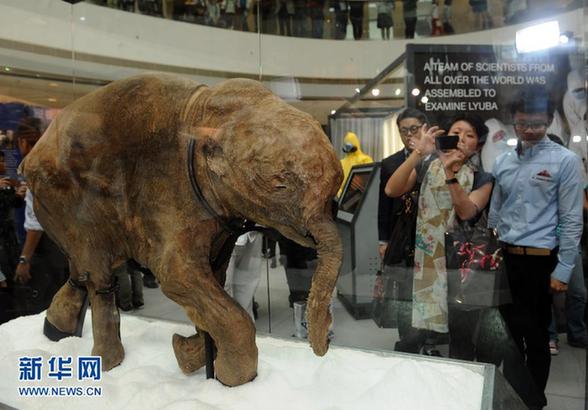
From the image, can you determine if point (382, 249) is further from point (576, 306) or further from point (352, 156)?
point (576, 306)

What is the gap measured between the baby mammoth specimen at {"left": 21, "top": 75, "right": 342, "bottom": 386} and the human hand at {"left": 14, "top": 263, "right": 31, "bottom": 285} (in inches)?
22.3

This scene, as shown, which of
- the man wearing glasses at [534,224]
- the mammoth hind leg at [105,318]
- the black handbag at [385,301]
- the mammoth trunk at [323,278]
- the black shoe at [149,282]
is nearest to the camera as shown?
the mammoth trunk at [323,278]

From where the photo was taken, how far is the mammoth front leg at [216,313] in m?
1.14

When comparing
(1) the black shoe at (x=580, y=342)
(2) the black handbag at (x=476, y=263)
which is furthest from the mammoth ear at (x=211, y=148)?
(1) the black shoe at (x=580, y=342)

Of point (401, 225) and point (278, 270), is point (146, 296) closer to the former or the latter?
point (278, 270)

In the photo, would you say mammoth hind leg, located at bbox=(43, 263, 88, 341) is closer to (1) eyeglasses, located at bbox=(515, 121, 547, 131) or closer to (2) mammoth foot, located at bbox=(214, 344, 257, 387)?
(2) mammoth foot, located at bbox=(214, 344, 257, 387)

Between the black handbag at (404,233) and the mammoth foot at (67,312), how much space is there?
1.15 m

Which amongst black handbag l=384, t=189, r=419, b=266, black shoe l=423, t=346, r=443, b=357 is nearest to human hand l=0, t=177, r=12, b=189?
black handbag l=384, t=189, r=419, b=266

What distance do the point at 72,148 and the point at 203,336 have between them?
579 millimetres

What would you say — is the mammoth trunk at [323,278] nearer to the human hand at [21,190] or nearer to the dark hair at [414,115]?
the human hand at [21,190]

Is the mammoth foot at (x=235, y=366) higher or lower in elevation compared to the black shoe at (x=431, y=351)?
higher

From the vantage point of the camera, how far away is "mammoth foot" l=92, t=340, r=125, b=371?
4.54 ft

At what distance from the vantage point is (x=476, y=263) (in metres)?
2.01

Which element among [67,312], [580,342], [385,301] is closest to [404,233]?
[385,301]
